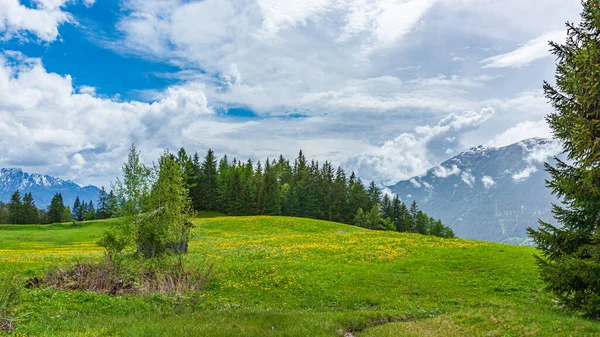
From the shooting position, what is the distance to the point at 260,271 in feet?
79.7

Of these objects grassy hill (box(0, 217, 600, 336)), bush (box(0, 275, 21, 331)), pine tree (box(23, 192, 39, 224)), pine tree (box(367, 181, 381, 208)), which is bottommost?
grassy hill (box(0, 217, 600, 336))

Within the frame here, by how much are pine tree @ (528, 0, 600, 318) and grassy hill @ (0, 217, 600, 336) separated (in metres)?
1.38

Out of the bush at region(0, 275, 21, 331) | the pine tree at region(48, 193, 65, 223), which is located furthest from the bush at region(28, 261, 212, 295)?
the pine tree at region(48, 193, 65, 223)

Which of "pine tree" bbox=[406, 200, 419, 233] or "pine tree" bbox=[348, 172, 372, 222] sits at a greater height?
"pine tree" bbox=[348, 172, 372, 222]

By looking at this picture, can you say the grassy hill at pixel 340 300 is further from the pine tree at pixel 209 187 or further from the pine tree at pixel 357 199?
the pine tree at pixel 209 187

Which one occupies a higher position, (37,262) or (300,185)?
(300,185)

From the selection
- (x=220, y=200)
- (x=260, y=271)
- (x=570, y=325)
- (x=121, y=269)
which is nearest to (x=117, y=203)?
(x=121, y=269)

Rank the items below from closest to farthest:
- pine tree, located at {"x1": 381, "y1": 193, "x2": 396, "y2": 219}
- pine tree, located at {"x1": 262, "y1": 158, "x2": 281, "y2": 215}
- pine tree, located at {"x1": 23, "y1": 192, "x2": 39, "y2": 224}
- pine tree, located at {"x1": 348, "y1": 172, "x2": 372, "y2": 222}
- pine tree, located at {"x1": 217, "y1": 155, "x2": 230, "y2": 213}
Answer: pine tree, located at {"x1": 262, "y1": 158, "x2": 281, "y2": 215}, pine tree, located at {"x1": 348, "y1": 172, "x2": 372, "y2": 222}, pine tree, located at {"x1": 217, "y1": 155, "x2": 230, "y2": 213}, pine tree, located at {"x1": 381, "y1": 193, "x2": 396, "y2": 219}, pine tree, located at {"x1": 23, "y1": 192, "x2": 39, "y2": 224}

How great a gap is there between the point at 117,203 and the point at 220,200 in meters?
77.4

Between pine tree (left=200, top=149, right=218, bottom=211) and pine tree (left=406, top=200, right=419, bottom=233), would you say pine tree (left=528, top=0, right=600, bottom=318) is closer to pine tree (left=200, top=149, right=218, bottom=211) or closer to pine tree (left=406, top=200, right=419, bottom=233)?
pine tree (left=406, top=200, right=419, bottom=233)

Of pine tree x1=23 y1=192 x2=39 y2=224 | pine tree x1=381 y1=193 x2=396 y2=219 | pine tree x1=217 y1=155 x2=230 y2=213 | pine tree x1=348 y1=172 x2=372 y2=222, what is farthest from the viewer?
pine tree x1=23 y1=192 x2=39 y2=224

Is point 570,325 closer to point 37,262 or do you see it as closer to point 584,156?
point 584,156

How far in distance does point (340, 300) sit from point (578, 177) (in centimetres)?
1207

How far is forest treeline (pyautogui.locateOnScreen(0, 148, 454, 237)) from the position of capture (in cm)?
9544
